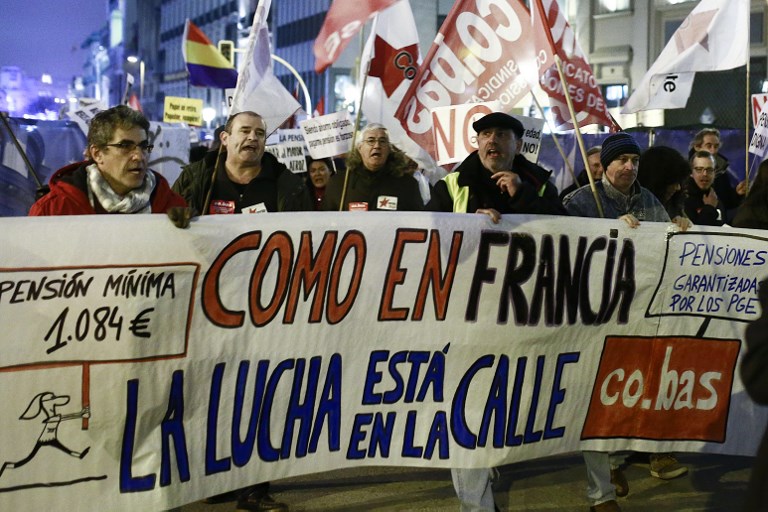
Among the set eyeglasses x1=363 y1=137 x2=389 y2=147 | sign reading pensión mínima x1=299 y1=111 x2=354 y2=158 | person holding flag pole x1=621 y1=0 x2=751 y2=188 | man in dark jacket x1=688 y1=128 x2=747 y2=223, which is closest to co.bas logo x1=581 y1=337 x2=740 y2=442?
eyeglasses x1=363 y1=137 x2=389 y2=147

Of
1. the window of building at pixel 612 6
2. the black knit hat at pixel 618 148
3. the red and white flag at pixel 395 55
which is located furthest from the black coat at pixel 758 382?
the window of building at pixel 612 6

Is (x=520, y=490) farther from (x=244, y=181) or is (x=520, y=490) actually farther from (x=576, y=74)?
(x=576, y=74)

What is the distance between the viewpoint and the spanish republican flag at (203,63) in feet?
44.7

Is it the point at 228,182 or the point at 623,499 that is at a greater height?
the point at 228,182

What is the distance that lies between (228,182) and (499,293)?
1721 mm

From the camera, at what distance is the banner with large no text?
408 centimetres

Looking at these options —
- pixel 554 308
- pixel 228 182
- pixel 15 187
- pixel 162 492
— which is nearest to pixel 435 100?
pixel 228 182

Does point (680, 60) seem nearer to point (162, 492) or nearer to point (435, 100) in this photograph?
point (435, 100)

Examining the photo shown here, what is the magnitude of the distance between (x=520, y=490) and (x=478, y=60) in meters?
2.94

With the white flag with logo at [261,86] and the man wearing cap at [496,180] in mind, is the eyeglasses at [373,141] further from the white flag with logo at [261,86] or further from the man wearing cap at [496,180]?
the man wearing cap at [496,180]

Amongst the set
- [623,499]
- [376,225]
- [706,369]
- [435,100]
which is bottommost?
[623,499]

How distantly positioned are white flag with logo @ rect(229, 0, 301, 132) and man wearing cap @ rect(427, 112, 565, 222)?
3.98 ft

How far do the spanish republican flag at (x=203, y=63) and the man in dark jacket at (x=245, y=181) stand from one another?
314 inches

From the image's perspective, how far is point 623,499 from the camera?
18.9 feet
